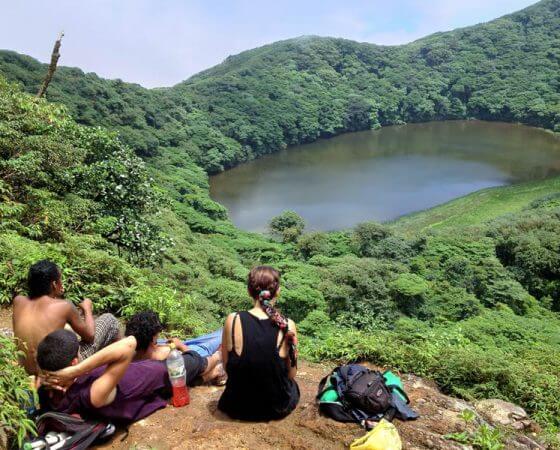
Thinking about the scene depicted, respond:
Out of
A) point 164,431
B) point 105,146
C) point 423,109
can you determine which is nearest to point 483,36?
point 423,109

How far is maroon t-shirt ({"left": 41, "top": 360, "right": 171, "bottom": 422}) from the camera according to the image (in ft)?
11.8

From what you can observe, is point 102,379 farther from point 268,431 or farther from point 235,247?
point 235,247

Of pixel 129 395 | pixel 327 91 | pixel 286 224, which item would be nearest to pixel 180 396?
pixel 129 395

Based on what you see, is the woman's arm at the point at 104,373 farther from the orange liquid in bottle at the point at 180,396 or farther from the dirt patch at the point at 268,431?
the orange liquid in bottle at the point at 180,396

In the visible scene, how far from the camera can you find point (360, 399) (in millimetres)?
3949

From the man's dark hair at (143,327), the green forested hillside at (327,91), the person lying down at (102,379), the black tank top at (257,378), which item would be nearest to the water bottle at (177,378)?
the person lying down at (102,379)

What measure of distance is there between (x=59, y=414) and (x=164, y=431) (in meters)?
0.89

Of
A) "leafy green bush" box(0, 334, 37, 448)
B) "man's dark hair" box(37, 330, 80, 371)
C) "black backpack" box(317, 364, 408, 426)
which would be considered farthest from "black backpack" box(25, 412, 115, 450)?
"black backpack" box(317, 364, 408, 426)

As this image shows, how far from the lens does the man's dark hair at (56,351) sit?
11.5 feet

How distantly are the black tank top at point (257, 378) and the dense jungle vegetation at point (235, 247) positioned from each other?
159cm

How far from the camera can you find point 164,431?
394 centimetres

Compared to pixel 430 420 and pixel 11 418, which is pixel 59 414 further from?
Result: pixel 430 420

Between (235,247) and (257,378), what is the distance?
2322cm

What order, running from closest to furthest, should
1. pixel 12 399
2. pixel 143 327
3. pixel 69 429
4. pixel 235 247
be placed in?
pixel 12 399 < pixel 69 429 < pixel 143 327 < pixel 235 247
